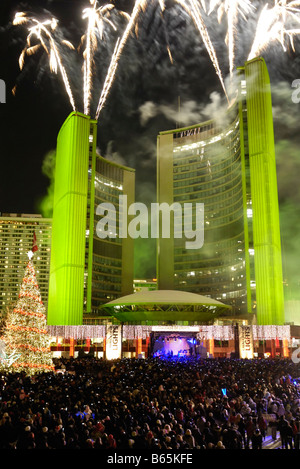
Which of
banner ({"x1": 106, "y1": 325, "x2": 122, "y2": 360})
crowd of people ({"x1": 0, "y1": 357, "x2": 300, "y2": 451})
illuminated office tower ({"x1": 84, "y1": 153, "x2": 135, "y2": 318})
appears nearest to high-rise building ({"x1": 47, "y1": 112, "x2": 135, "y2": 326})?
illuminated office tower ({"x1": 84, "y1": 153, "x2": 135, "y2": 318})

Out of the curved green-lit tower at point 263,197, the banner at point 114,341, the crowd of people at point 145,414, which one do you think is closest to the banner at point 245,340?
the banner at point 114,341

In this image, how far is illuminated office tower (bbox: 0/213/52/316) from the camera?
597ft

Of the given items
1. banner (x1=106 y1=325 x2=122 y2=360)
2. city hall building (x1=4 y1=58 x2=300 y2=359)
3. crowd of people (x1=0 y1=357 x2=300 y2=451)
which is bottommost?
crowd of people (x1=0 y1=357 x2=300 y2=451)

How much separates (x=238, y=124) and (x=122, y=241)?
44105mm

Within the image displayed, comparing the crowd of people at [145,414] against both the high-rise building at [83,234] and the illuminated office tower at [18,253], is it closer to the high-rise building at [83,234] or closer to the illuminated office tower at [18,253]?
the high-rise building at [83,234]

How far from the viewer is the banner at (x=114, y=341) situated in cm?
4762

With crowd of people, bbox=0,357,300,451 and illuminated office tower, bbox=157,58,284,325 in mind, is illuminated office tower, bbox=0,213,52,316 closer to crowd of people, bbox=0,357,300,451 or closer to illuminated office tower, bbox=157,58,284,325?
illuminated office tower, bbox=157,58,284,325

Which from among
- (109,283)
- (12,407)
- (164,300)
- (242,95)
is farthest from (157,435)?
(109,283)

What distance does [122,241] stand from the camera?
115 metres

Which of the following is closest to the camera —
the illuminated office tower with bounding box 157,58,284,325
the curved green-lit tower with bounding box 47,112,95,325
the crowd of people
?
the crowd of people

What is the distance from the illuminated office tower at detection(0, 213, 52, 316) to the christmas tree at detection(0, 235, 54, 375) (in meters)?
156

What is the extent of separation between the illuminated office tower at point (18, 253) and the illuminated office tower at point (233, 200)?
9395 centimetres

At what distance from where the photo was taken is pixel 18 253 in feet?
623

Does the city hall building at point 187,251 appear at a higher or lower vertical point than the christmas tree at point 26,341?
higher
